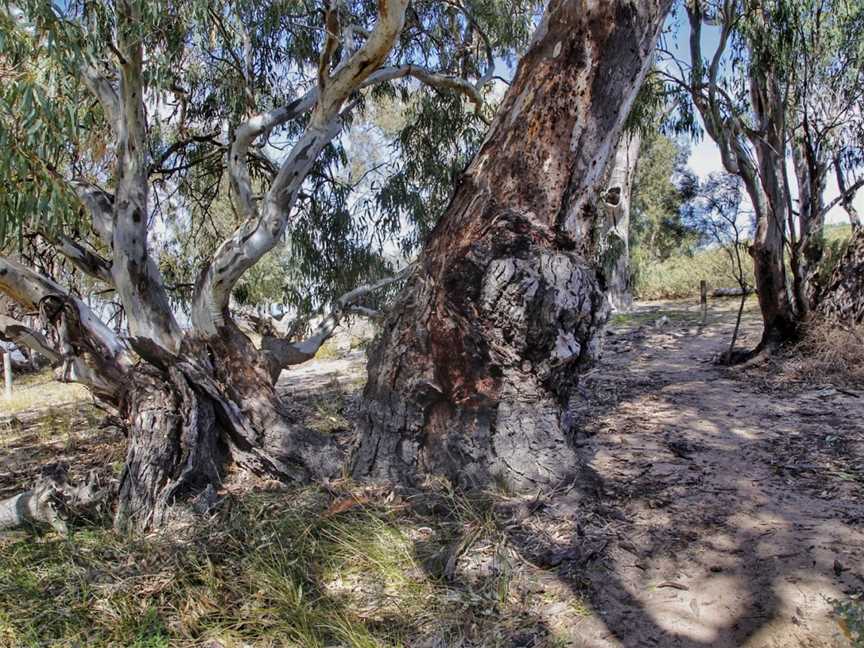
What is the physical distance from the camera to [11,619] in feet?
7.56

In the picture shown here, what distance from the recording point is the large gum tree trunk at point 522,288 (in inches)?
119

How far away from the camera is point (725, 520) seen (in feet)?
8.67

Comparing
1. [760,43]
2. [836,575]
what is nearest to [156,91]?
[836,575]

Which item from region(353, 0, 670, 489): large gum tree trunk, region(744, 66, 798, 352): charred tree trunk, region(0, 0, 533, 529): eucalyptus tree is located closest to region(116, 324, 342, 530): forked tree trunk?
region(0, 0, 533, 529): eucalyptus tree

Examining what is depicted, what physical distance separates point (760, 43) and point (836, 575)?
5.83 m

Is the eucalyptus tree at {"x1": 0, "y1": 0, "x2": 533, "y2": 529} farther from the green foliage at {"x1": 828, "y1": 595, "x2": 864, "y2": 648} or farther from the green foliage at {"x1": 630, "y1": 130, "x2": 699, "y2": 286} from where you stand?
the green foliage at {"x1": 630, "y1": 130, "x2": 699, "y2": 286}

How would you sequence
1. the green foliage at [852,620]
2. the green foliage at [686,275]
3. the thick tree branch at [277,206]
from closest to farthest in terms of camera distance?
the green foliage at [852,620] → the thick tree branch at [277,206] → the green foliage at [686,275]

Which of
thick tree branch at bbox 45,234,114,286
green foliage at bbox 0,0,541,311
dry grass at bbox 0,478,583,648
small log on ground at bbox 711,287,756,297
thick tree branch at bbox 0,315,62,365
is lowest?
dry grass at bbox 0,478,583,648

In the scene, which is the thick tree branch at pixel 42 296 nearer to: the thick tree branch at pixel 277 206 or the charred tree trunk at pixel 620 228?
the thick tree branch at pixel 277 206

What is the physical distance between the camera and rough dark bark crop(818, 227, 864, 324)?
5.97 meters

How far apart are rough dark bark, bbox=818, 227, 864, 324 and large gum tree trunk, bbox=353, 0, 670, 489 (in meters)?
4.01

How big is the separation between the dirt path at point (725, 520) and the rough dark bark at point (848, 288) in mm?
1610

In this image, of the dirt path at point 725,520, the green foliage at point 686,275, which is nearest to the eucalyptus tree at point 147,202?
the dirt path at point 725,520

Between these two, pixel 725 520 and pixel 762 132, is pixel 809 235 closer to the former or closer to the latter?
pixel 762 132
